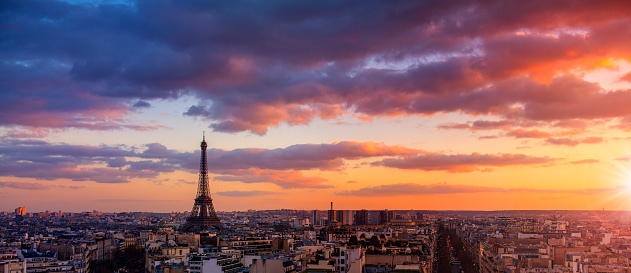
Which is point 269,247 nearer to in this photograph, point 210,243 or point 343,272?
point 210,243

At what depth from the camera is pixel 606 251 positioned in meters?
91.2

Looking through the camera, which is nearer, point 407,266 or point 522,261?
point 407,266

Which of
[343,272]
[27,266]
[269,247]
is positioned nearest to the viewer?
[343,272]

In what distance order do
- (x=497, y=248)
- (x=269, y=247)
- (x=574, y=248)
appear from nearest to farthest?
(x=574, y=248), (x=497, y=248), (x=269, y=247)

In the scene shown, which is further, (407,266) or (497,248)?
(497,248)

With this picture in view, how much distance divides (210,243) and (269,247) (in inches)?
461

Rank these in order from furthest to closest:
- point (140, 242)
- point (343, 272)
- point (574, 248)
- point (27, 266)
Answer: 1. point (140, 242)
2. point (574, 248)
3. point (27, 266)
4. point (343, 272)

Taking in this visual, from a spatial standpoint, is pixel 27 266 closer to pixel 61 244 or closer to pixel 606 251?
pixel 61 244

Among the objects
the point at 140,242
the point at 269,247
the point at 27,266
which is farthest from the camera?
the point at 140,242

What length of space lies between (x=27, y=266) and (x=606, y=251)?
74559 mm

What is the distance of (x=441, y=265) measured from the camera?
112875 millimetres

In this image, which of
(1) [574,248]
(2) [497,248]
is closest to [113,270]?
(2) [497,248]

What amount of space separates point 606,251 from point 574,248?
6.67m

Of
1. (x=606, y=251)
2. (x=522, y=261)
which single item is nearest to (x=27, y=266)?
(x=522, y=261)
